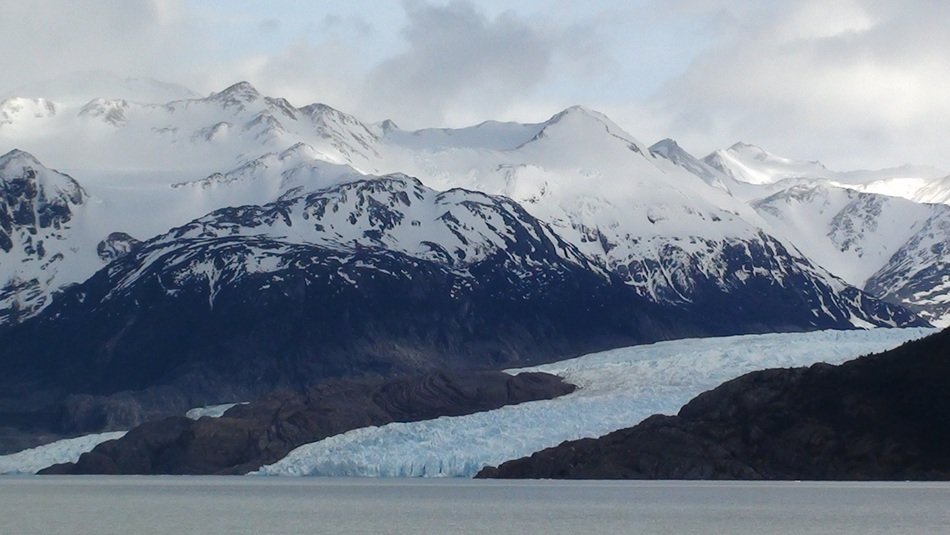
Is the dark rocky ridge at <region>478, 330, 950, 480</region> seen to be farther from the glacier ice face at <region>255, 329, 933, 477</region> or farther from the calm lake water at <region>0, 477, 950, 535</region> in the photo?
the calm lake water at <region>0, 477, 950, 535</region>

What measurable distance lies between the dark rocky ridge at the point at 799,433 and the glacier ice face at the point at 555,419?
11.5ft

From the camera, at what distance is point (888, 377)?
529 ft

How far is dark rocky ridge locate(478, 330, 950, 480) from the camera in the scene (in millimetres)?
154625

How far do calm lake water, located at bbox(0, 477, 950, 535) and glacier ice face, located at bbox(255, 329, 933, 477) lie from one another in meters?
11.8

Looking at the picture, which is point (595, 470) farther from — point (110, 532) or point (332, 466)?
point (110, 532)

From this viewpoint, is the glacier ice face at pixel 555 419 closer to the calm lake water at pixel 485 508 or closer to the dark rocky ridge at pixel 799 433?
the dark rocky ridge at pixel 799 433

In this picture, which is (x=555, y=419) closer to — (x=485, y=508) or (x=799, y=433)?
(x=799, y=433)

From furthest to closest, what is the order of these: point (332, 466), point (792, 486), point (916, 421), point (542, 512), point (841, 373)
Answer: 1. point (332, 466)
2. point (841, 373)
3. point (916, 421)
4. point (792, 486)
5. point (542, 512)

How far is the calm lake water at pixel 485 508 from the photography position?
9806cm

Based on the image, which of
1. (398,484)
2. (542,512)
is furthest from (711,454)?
(542,512)

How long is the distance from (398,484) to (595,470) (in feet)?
61.8

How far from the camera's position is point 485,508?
118 m

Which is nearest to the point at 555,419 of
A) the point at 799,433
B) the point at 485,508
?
the point at 799,433

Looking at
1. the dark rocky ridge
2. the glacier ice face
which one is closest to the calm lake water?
the dark rocky ridge
